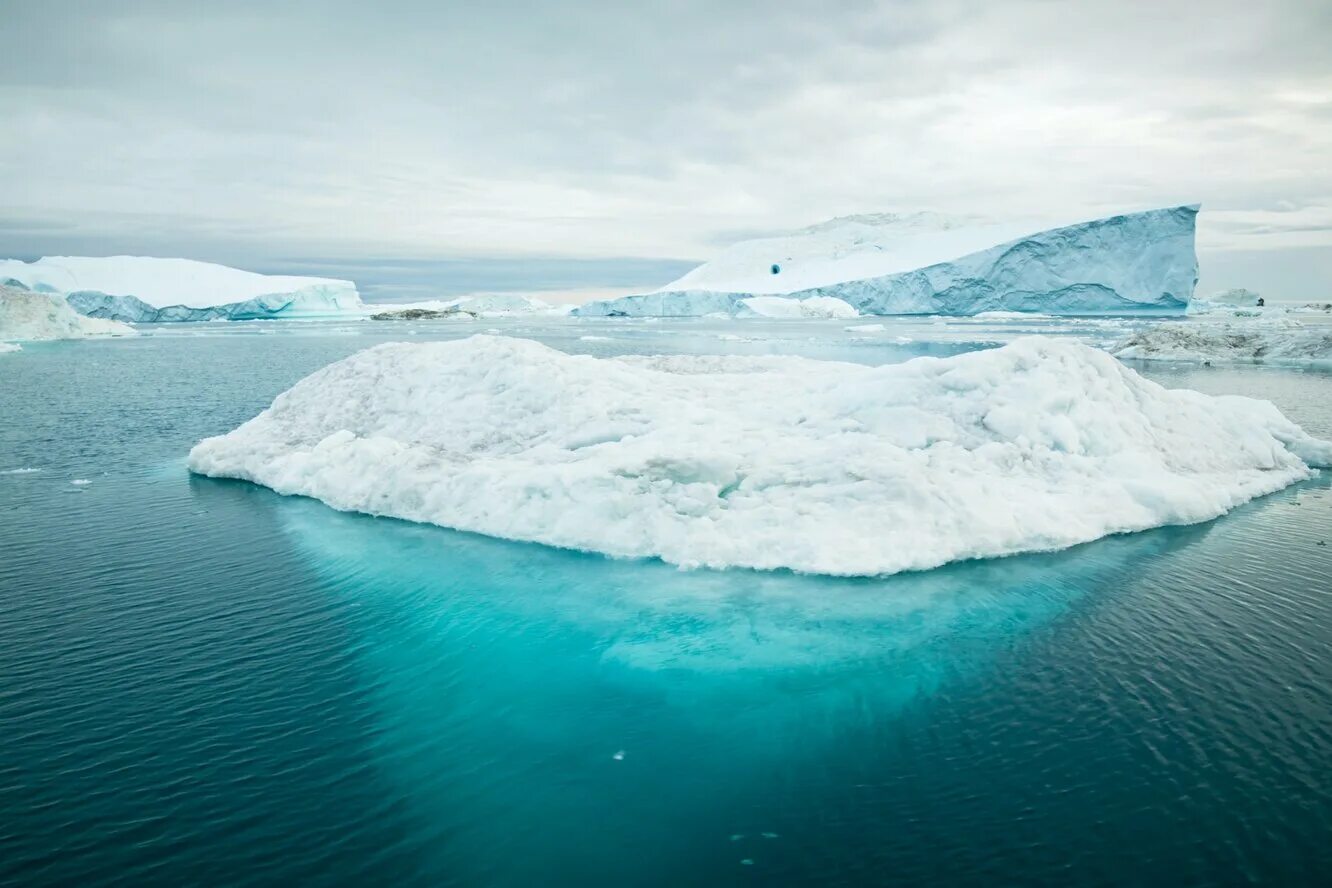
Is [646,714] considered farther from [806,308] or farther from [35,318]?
[806,308]

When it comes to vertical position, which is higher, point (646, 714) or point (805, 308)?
point (805, 308)

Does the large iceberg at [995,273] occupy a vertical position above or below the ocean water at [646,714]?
above

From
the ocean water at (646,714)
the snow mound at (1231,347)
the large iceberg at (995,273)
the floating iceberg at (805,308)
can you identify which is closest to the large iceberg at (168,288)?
the large iceberg at (995,273)

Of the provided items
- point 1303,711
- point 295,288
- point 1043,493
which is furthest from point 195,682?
point 295,288

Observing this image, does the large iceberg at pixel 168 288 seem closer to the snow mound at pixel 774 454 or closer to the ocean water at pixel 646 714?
the snow mound at pixel 774 454

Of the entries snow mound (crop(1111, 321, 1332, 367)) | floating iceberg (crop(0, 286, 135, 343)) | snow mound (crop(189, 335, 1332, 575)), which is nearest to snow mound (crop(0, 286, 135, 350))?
floating iceberg (crop(0, 286, 135, 343))

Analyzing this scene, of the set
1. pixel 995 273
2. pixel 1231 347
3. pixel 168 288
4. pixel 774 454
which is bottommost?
pixel 774 454

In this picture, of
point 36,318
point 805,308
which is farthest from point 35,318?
point 805,308
